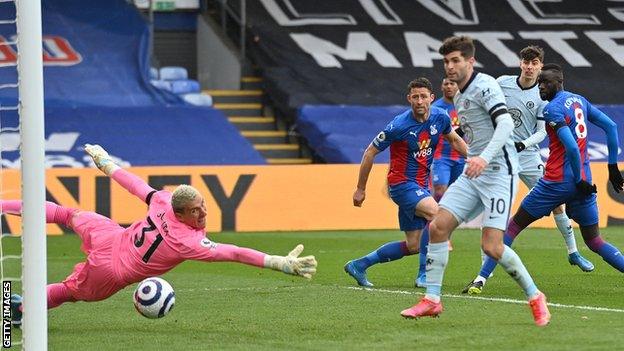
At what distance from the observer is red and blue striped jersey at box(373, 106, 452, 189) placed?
12297mm

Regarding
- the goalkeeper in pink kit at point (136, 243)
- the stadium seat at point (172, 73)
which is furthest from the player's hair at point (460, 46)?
the stadium seat at point (172, 73)

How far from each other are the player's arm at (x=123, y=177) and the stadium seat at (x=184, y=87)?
1694 centimetres

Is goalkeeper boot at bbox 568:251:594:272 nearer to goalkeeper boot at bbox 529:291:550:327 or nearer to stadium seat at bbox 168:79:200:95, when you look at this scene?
goalkeeper boot at bbox 529:291:550:327

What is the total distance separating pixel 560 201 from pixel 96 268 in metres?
4.32

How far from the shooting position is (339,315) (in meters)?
10.3

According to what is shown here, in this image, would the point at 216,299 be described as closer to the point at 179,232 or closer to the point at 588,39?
the point at 179,232

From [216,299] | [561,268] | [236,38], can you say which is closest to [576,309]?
[216,299]

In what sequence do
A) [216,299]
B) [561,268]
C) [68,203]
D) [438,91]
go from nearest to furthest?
[216,299], [561,268], [68,203], [438,91]

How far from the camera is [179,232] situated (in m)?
9.29

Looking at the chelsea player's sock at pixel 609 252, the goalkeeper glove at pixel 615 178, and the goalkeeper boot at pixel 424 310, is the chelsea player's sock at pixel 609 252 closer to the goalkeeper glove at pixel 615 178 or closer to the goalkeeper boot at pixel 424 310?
the goalkeeper glove at pixel 615 178

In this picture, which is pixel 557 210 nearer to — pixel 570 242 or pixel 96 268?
pixel 570 242

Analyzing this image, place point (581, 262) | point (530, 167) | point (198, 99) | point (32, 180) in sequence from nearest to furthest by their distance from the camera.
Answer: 1. point (32, 180)
2. point (581, 262)
3. point (530, 167)
4. point (198, 99)

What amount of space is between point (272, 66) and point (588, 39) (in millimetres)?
7462

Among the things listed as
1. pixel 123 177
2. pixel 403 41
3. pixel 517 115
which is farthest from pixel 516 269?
pixel 403 41
